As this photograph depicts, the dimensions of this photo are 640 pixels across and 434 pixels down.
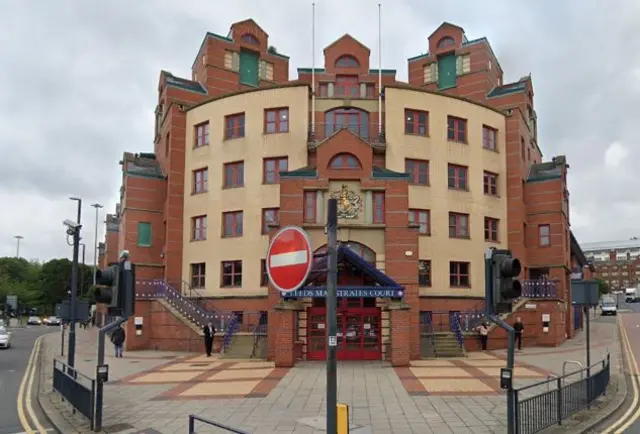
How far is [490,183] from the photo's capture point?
37.7 m

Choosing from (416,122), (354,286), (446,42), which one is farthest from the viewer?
(446,42)

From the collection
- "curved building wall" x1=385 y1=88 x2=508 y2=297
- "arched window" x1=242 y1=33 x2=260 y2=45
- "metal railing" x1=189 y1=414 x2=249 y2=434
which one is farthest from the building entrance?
"arched window" x1=242 y1=33 x2=260 y2=45

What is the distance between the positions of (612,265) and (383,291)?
181943 millimetres

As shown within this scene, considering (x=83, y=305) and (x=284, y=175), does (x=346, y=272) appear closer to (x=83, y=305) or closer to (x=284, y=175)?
A: (x=284, y=175)

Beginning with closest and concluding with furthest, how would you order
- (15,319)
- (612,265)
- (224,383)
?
(224,383) < (15,319) < (612,265)

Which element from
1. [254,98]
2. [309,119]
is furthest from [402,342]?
[254,98]

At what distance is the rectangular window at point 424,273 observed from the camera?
34.2 m

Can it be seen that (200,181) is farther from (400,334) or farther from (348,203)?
(400,334)

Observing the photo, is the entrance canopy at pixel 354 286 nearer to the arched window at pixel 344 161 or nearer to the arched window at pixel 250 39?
the arched window at pixel 344 161

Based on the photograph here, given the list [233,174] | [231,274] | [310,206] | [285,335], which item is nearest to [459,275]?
[310,206]

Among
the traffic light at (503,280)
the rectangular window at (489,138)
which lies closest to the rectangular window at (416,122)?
the rectangular window at (489,138)

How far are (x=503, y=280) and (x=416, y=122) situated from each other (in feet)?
89.1

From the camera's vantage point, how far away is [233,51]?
145 ft

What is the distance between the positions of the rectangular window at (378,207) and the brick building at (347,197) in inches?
2.6
